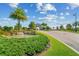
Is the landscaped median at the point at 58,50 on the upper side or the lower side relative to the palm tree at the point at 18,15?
lower

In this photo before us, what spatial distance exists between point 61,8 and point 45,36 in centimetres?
59

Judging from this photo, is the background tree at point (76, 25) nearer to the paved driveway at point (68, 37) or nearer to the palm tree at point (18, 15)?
the paved driveway at point (68, 37)

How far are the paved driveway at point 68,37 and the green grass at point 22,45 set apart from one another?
210 mm

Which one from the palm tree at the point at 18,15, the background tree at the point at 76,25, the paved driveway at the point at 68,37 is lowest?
the paved driveway at the point at 68,37

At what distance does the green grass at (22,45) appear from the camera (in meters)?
4.12

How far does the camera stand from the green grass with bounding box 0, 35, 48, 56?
4117 millimetres

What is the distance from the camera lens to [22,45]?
4230mm

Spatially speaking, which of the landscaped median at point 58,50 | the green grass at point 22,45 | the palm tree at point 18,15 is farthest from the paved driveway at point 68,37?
the palm tree at point 18,15

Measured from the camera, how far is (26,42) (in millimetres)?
4316

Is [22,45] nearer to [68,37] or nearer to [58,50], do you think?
[58,50]

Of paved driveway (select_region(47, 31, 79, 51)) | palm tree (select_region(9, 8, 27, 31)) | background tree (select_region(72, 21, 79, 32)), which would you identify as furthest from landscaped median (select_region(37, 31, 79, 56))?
palm tree (select_region(9, 8, 27, 31))

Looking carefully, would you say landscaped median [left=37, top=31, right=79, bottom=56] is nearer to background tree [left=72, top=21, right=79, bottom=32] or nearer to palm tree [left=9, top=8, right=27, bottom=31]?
background tree [left=72, top=21, right=79, bottom=32]

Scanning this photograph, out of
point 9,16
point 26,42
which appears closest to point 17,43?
point 26,42

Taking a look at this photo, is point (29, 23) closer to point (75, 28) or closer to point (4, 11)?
point (4, 11)
